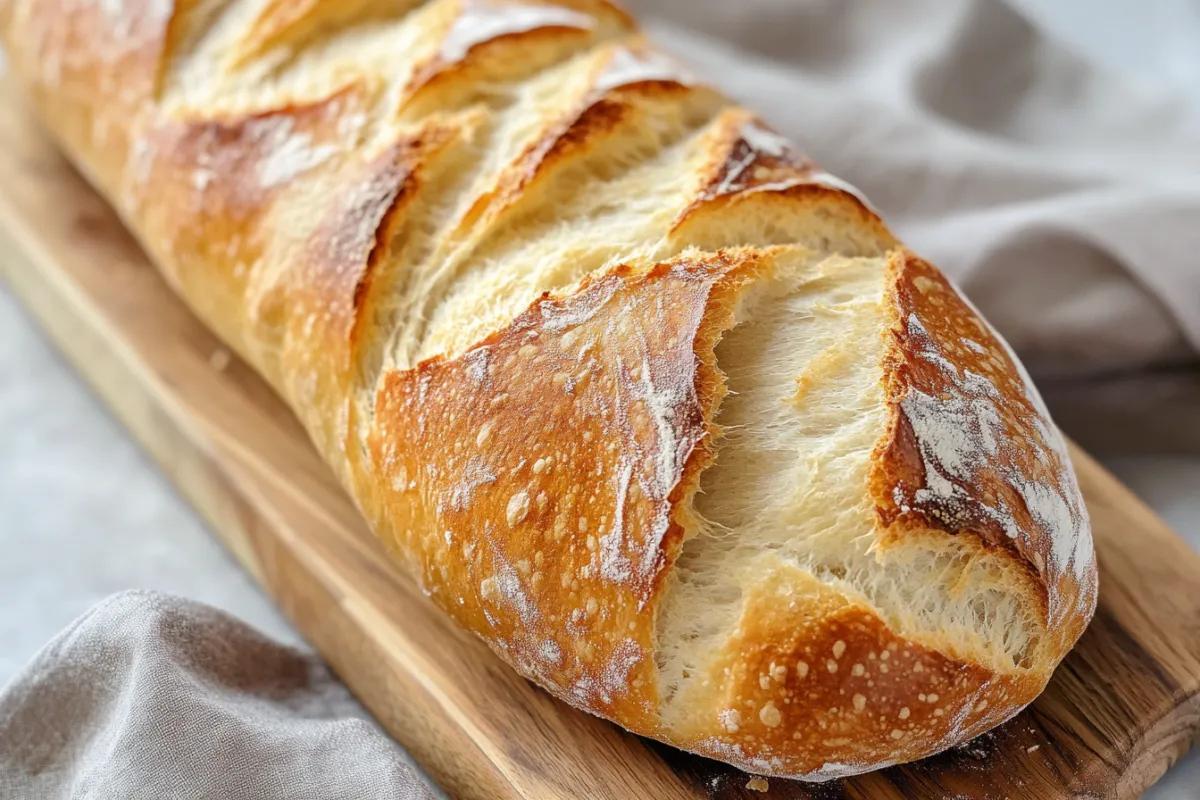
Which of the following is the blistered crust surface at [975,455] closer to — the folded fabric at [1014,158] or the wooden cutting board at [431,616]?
the wooden cutting board at [431,616]

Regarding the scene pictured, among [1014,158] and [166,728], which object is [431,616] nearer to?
[166,728]

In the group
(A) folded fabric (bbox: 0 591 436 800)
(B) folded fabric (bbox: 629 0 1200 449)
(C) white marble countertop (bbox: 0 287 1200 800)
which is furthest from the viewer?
(B) folded fabric (bbox: 629 0 1200 449)

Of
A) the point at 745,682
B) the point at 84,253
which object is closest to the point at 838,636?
the point at 745,682

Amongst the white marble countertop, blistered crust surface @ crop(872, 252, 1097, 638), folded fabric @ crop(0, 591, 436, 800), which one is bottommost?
the white marble countertop

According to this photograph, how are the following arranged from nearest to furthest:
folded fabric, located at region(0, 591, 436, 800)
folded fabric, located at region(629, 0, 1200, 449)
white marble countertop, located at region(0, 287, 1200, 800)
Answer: folded fabric, located at region(0, 591, 436, 800) → white marble countertop, located at region(0, 287, 1200, 800) → folded fabric, located at region(629, 0, 1200, 449)

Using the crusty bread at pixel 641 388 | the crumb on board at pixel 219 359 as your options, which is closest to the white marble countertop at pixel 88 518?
the crumb on board at pixel 219 359

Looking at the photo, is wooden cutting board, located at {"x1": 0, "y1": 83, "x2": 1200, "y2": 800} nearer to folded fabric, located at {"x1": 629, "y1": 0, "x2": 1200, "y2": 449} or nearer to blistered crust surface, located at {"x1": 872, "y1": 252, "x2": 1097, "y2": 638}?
blistered crust surface, located at {"x1": 872, "y1": 252, "x2": 1097, "y2": 638}

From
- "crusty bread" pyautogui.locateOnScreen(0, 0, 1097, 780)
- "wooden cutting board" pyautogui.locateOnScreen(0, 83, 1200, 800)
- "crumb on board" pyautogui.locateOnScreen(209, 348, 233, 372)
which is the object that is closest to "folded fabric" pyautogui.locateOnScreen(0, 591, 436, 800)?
"wooden cutting board" pyautogui.locateOnScreen(0, 83, 1200, 800)

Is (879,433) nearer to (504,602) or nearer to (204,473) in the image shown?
(504,602)
